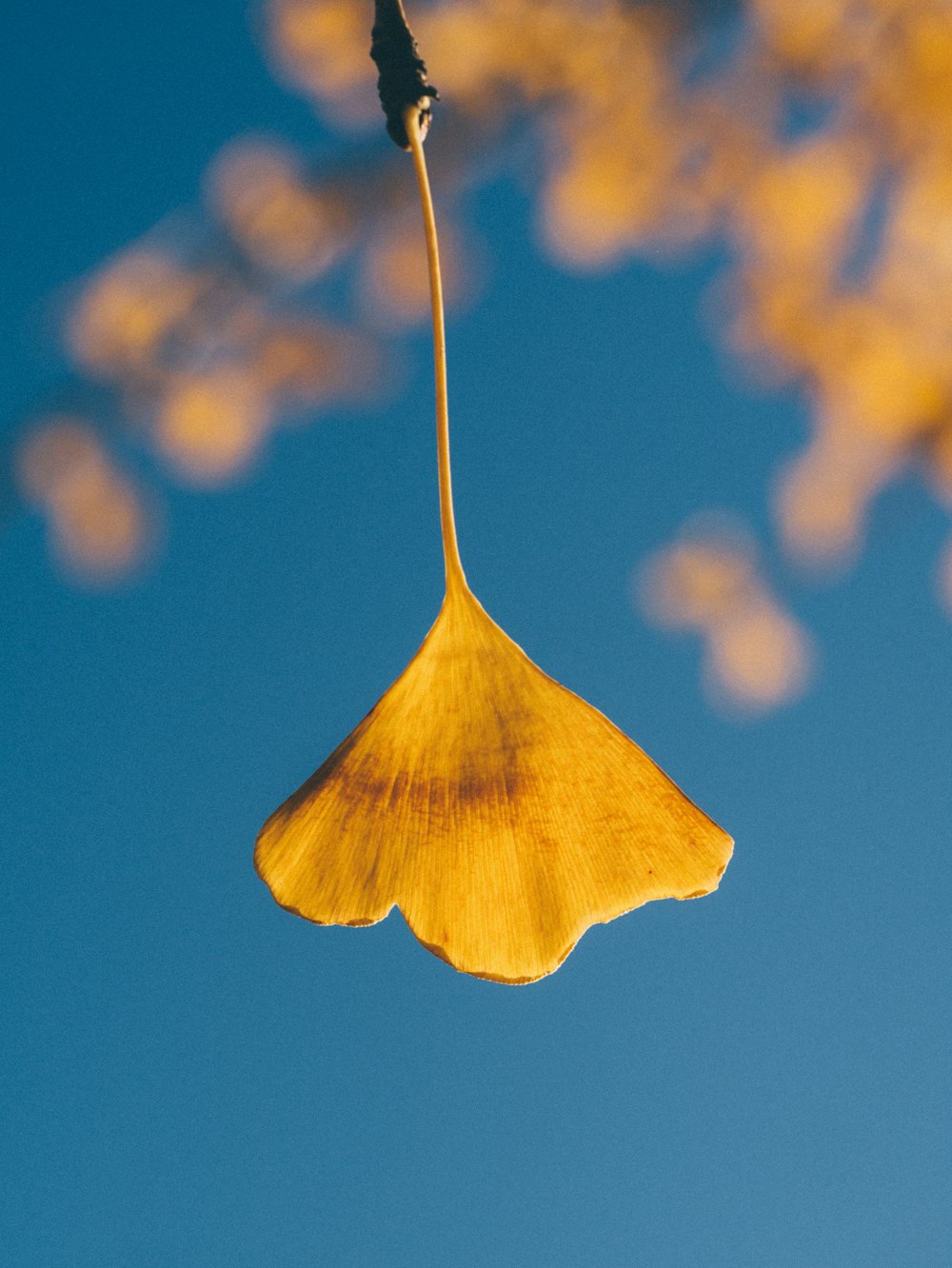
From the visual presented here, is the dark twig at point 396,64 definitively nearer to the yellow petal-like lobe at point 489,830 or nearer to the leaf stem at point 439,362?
the leaf stem at point 439,362

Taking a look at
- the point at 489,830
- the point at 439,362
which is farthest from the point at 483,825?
the point at 439,362

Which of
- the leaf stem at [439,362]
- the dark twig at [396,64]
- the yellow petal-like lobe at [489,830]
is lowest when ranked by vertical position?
the yellow petal-like lobe at [489,830]

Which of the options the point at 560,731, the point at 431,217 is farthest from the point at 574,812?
the point at 431,217

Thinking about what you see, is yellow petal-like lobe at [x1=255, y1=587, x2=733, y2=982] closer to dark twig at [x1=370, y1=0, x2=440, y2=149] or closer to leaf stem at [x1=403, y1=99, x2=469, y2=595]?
leaf stem at [x1=403, y1=99, x2=469, y2=595]

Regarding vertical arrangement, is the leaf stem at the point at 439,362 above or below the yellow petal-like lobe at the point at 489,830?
above

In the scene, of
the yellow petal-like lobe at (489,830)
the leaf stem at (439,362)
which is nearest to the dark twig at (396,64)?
the leaf stem at (439,362)

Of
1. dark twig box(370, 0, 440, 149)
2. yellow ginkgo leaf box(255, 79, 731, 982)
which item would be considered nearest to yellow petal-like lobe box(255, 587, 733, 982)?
yellow ginkgo leaf box(255, 79, 731, 982)

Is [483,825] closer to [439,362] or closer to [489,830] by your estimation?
[489,830]
